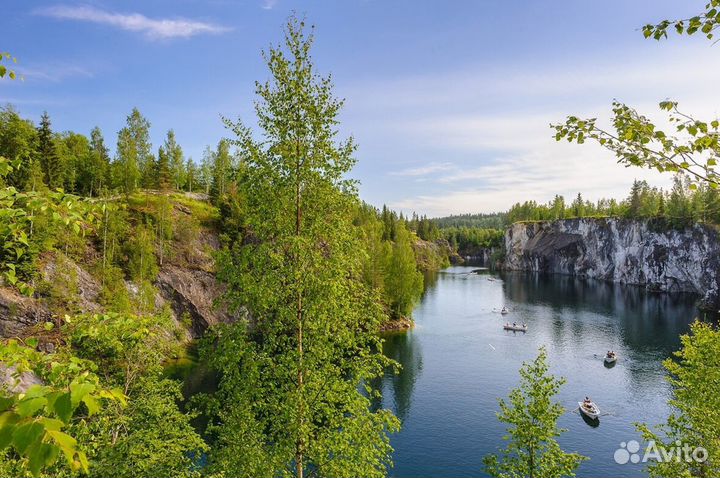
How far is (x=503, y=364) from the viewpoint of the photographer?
4916 cm

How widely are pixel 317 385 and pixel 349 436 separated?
150 cm

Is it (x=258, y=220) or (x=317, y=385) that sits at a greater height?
(x=258, y=220)

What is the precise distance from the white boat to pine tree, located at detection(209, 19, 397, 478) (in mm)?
31129

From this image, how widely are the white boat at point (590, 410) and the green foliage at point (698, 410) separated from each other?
14.7 metres

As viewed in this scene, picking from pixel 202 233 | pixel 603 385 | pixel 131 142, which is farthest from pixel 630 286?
pixel 131 142

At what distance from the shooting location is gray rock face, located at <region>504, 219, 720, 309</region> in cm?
9594

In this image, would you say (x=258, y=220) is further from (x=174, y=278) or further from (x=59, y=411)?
(x=174, y=278)

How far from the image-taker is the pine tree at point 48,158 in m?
55.6

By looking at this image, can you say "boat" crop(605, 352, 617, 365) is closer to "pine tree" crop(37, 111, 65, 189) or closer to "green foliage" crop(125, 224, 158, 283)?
"green foliage" crop(125, 224, 158, 283)

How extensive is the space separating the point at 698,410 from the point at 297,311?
1741cm

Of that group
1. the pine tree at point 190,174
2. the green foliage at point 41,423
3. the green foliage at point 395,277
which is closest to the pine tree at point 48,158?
the pine tree at point 190,174

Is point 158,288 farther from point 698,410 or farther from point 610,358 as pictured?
point 610,358

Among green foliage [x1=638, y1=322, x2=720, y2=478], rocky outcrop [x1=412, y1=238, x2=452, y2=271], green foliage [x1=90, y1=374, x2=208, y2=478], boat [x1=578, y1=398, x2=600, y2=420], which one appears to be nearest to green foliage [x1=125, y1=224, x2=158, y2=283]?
green foliage [x1=90, y1=374, x2=208, y2=478]

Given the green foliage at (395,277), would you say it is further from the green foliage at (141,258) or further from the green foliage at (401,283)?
the green foliage at (141,258)
